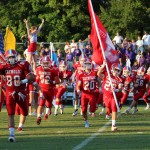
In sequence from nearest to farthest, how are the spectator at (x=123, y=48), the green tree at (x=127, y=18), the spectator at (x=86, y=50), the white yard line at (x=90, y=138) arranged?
the white yard line at (x=90, y=138) < the spectator at (x=86, y=50) < the spectator at (x=123, y=48) < the green tree at (x=127, y=18)

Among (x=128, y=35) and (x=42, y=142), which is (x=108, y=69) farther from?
(x=128, y=35)

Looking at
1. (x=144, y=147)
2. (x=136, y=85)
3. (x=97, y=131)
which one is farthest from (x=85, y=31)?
(x=144, y=147)

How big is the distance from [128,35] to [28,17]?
26.7 ft

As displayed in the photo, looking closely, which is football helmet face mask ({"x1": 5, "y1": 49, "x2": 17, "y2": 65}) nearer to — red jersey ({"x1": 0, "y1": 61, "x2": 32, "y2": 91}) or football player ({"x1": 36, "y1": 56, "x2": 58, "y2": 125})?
red jersey ({"x1": 0, "y1": 61, "x2": 32, "y2": 91})

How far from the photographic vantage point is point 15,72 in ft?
51.6

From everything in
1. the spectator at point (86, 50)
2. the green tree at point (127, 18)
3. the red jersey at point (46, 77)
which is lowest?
the red jersey at point (46, 77)

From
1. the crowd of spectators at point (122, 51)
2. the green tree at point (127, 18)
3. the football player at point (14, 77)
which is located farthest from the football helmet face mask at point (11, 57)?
the green tree at point (127, 18)

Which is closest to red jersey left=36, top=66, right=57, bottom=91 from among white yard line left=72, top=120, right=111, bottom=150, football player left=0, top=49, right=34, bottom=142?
white yard line left=72, top=120, right=111, bottom=150

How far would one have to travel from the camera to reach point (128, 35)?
4516 centimetres

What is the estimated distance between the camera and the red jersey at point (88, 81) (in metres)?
19.5

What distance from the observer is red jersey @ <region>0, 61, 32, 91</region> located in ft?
51.6

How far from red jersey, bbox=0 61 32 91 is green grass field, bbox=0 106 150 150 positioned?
1.23 meters

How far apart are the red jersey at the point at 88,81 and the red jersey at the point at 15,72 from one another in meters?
3.91

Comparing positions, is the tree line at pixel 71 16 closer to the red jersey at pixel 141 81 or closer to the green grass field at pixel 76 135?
the red jersey at pixel 141 81
